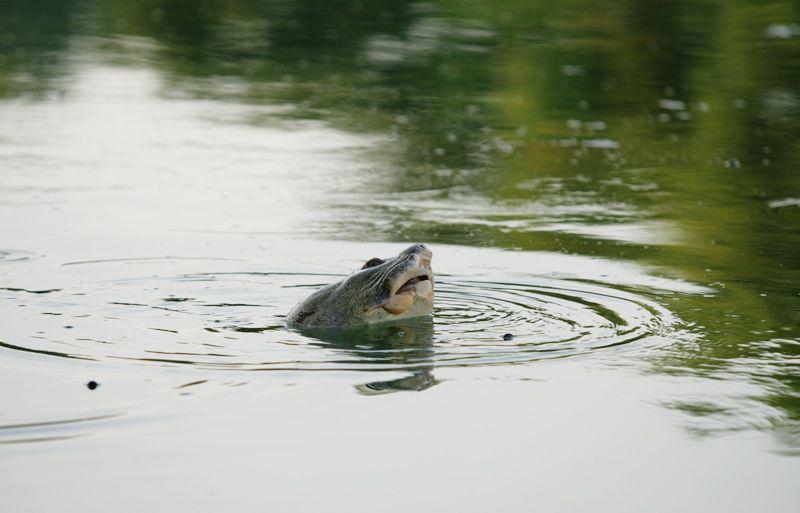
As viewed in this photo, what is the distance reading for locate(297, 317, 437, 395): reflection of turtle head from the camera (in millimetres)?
7230

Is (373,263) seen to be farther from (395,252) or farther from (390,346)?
(395,252)

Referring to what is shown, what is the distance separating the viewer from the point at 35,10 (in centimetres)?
2792

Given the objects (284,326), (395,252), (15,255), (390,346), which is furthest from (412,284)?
(15,255)

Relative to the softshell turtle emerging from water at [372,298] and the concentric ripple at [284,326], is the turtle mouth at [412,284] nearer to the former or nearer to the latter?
the softshell turtle emerging from water at [372,298]

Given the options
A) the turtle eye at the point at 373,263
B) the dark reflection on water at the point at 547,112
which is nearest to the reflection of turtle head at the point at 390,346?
the dark reflection on water at the point at 547,112

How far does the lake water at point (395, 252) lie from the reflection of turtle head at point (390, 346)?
2cm

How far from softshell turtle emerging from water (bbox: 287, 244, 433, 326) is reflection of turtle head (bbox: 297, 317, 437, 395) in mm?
62

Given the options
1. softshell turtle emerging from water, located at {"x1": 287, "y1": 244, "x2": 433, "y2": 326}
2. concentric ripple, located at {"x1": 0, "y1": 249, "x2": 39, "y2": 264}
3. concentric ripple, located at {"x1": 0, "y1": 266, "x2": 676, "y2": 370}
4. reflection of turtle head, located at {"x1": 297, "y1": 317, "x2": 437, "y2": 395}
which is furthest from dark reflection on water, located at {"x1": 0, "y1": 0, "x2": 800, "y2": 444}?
concentric ripple, located at {"x1": 0, "y1": 249, "x2": 39, "y2": 264}

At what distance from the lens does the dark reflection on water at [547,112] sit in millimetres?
10344

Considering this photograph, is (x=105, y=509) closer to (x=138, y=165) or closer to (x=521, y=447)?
(x=521, y=447)

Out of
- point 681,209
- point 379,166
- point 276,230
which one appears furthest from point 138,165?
point 681,209

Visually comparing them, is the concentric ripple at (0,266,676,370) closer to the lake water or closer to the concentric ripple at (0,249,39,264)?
the lake water

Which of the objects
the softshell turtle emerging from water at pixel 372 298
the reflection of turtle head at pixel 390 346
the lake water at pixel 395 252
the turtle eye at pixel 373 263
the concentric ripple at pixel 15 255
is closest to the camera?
the lake water at pixel 395 252

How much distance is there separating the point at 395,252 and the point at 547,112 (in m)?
7.45
